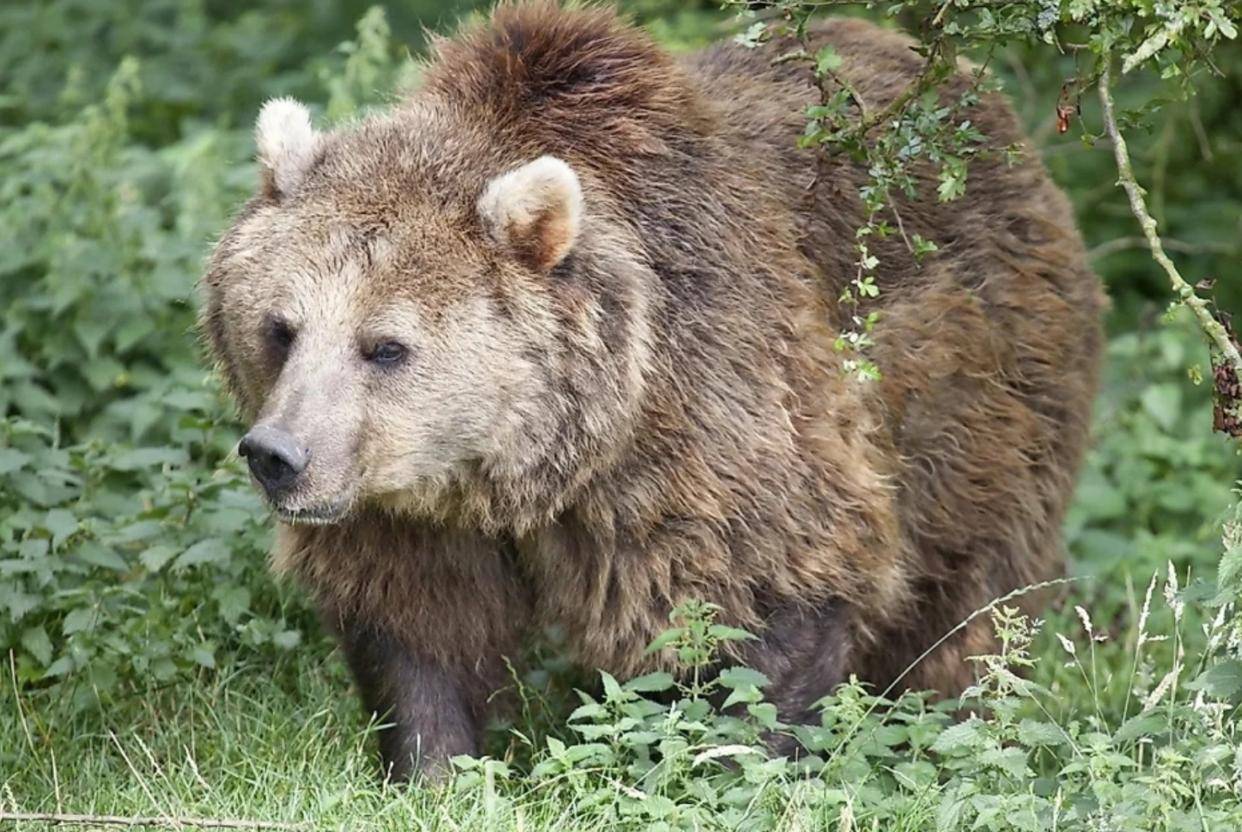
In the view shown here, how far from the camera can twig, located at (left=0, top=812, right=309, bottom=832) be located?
4.76 meters

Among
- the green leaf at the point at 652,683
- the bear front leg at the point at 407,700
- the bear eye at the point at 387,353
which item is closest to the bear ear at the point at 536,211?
the bear eye at the point at 387,353

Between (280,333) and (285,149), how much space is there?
2.03ft

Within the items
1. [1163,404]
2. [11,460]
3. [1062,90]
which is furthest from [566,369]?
[1163,404]

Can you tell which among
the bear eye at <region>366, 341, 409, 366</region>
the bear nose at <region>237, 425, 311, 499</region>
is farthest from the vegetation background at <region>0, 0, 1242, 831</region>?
the bear eye at <region>366, 341, 409, 366</region>

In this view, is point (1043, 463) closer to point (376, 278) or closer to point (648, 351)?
point (648, 351)

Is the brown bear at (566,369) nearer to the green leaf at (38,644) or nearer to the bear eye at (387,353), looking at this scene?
the bear eye at (387,353)

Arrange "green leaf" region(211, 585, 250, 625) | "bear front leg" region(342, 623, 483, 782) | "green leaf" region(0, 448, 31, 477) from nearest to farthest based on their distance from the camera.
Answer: "bear front leg" region(342, 623, 483, 782) < "green leaf" region(211, 585, 250, 625) < "green leaf" region(0, 448, 31, 477)

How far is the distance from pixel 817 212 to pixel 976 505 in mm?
1230

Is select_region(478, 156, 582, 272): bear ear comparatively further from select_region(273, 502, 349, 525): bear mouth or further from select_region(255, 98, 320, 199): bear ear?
select_region(273, 502, 349, 525): bear mouth

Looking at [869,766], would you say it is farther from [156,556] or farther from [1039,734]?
[156,556]

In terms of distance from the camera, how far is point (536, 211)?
17.7ft

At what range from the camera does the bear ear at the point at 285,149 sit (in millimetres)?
5707

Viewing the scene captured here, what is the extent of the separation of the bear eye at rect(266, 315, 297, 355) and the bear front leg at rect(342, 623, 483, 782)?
36.7 inches

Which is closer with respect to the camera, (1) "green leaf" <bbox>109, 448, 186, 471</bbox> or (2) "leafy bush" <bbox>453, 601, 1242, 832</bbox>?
(2) "leafy bush" <bbox>453, 601, 1242, 832</bbox>
